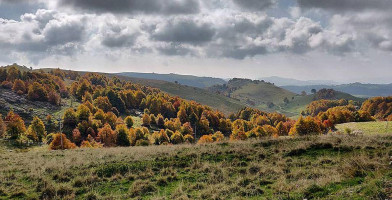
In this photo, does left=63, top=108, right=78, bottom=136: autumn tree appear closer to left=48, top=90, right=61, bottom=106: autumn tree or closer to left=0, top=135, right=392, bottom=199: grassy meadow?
left=48, top=90, right=61, bottom=106: autumn tree

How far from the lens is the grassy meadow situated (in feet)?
36.8

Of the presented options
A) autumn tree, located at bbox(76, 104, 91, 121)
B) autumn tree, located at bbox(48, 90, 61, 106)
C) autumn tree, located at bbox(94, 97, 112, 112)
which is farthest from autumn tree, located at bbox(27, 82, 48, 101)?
autumn tree, located at bbox(76, 104, 91, 121)

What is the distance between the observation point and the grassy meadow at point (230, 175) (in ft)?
36.8

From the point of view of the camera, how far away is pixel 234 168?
52.0 feet

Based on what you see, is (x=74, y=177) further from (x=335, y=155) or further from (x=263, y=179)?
(x=335, y=155)

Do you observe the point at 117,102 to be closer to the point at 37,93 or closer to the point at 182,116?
the point at 182,116

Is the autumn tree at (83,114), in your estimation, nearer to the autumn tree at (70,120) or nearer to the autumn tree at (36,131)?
the autumn tree at (70,120)

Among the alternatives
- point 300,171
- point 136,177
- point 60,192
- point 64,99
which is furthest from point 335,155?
point 64,99

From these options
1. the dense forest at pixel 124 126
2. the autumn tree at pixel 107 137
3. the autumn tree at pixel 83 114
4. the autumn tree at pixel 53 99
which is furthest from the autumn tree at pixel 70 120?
the autumn tree at pixel 53 99

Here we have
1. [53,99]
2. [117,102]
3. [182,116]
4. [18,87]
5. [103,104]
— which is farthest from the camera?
[117,102]

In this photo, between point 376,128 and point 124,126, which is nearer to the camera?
point 376,128

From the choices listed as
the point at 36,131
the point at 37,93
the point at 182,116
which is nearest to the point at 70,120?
the point at 36,131

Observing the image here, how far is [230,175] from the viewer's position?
1489cm

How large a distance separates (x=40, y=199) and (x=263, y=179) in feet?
38.2
